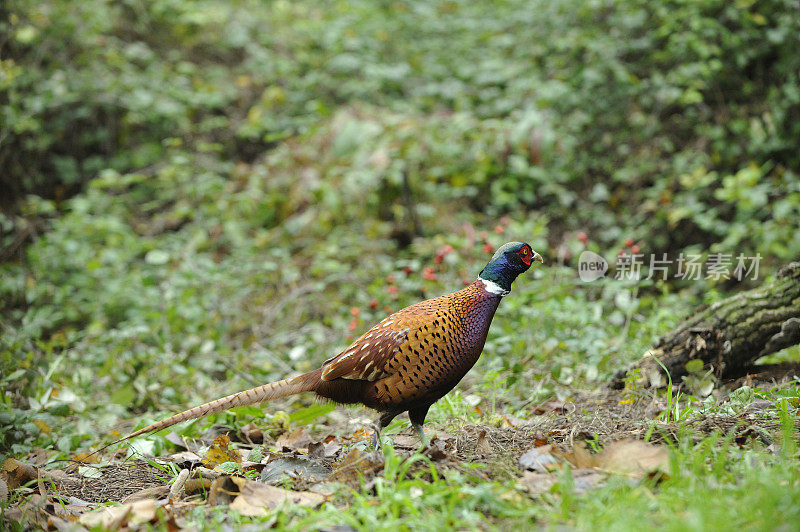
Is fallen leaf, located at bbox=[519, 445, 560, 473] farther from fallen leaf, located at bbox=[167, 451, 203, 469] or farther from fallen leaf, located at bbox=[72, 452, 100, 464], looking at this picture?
fallen leaf, located at bbox=[72, 452, 100, 464]

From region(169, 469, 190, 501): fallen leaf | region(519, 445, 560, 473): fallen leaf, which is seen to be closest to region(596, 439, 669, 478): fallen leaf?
region(519, 445, 560, 473): fallen leaf

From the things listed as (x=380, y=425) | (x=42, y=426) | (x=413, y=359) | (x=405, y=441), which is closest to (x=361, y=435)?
(x=405, y=441)

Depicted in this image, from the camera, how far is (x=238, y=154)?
996 cm

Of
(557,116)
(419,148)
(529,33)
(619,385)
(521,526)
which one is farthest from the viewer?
(529,33)

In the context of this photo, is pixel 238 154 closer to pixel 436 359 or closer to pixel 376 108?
pixel 376 108

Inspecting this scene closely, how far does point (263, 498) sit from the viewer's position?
8.75 feet

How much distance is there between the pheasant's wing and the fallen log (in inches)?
61.9

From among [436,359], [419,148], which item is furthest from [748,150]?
[436,359]

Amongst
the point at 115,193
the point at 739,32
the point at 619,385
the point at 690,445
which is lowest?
the point at 619,385

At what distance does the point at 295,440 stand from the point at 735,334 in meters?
2.74

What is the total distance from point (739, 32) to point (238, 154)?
23.5 feet

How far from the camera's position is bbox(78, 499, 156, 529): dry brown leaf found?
243 cm

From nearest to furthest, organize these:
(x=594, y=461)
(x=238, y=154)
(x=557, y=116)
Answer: (x=594, y=461) → (x=557, y=116) → (x=238, y=154)

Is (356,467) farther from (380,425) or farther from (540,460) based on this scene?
(540,460)
